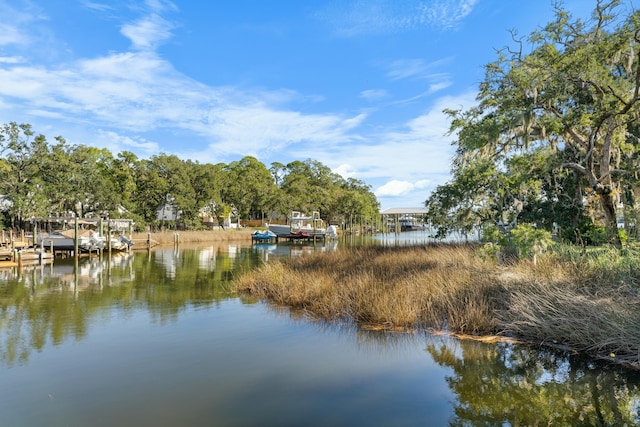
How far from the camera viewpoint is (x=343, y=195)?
3177 inches

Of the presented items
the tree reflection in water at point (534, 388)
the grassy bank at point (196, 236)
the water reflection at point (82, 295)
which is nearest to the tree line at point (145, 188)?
the grassy bank at point (196, 236)

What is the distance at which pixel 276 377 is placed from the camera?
7121mm

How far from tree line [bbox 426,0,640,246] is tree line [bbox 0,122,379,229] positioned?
33.2 m

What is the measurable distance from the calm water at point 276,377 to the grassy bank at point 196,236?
32.5m

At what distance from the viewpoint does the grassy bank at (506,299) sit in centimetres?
738

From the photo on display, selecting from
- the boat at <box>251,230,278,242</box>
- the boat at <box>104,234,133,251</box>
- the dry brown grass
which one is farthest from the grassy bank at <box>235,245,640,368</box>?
the boat at <box>251,230,278,242</box>

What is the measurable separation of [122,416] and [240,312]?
21.6ft

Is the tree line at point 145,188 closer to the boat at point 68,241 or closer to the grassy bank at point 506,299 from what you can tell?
the boat at point 68,241

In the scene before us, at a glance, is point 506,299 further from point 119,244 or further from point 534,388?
point 119,244

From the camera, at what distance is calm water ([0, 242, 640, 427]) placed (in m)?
5.69

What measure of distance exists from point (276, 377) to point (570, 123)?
39.4 ft

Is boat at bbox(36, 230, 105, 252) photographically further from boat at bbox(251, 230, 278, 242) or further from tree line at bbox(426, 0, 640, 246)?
tree line at bbox(426, 0, 640, 246)

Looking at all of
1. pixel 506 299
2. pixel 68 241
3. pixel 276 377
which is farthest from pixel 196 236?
pixel 276 377

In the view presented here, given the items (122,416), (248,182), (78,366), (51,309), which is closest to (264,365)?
(122,416)
